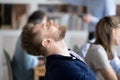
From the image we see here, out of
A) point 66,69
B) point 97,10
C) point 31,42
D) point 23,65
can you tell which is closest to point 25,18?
point 97,10

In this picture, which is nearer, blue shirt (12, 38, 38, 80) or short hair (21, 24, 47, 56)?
short hair (21, 24, 47, 56)

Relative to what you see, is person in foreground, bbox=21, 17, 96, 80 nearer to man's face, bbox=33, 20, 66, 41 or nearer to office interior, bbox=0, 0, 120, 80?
man's face, bbox=33, 20, 66, 41

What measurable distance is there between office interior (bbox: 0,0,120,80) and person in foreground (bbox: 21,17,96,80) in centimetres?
288

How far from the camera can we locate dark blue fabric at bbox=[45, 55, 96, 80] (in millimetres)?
1681

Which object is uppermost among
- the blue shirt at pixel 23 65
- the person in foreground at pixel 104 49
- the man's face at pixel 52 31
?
the man's face at pixel 52 31

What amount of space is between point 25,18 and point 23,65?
1518 mm

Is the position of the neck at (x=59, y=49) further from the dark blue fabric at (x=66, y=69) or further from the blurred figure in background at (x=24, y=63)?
the blurred figure in background at (x=24, y=63)

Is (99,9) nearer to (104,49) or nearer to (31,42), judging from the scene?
(104,49)

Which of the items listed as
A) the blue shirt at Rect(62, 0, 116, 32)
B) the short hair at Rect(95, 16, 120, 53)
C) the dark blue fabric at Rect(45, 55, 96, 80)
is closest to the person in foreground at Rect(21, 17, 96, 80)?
the dark blue fabric at Rect(45, 55, 96, 80)

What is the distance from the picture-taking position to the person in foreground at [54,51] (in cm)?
170

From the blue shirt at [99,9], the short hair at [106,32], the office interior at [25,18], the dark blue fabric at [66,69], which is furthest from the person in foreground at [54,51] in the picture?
the office interior at [25,18]

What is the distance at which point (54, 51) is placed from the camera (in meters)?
1.80

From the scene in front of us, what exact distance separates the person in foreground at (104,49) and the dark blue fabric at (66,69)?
548mm

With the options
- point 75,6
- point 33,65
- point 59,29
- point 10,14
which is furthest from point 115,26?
point 10,14
